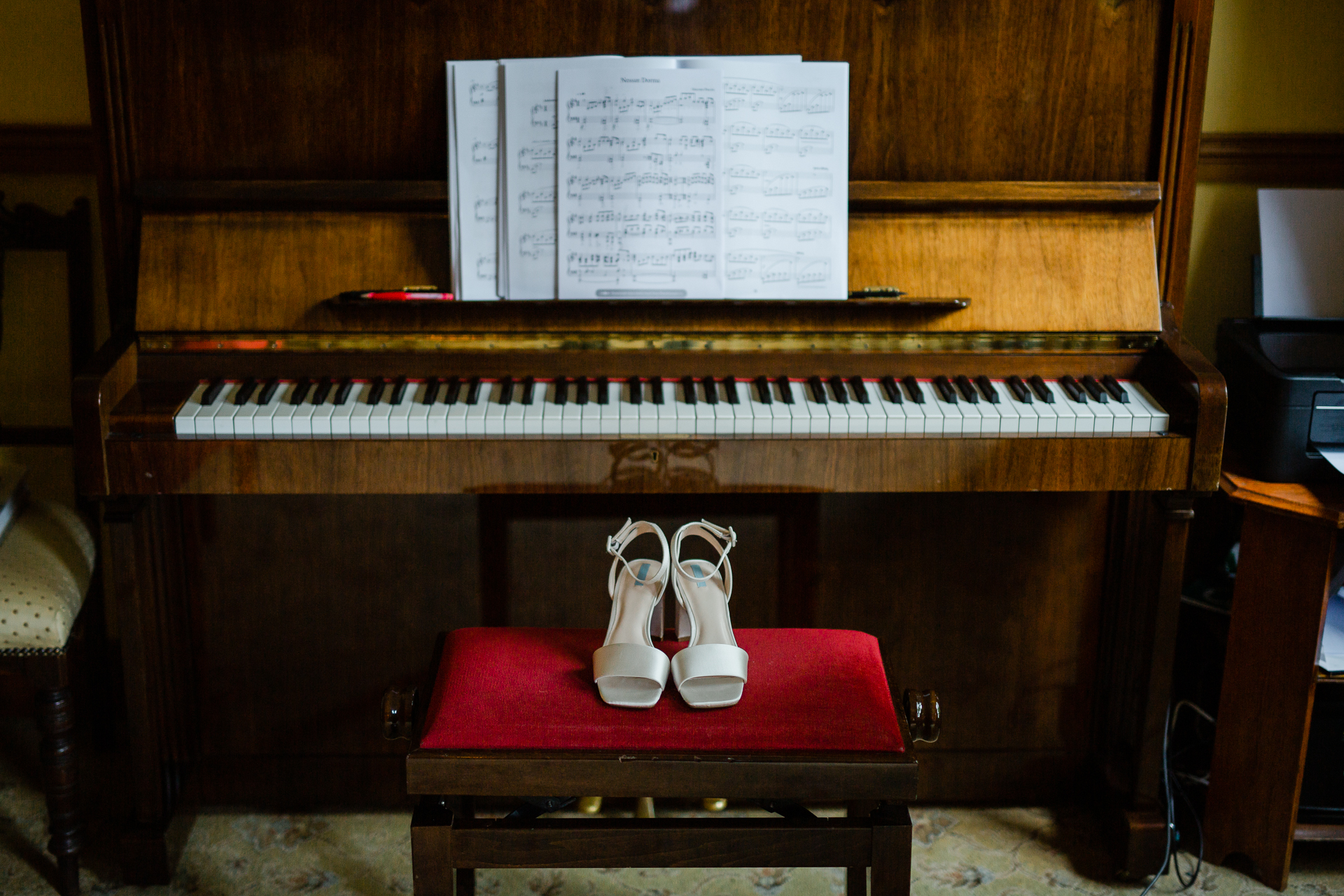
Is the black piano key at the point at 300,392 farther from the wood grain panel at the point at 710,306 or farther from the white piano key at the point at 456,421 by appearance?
the white piano key at the point at 456,421

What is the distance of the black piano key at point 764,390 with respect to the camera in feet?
5.67

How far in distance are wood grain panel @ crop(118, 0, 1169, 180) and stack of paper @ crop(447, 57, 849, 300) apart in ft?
0.27

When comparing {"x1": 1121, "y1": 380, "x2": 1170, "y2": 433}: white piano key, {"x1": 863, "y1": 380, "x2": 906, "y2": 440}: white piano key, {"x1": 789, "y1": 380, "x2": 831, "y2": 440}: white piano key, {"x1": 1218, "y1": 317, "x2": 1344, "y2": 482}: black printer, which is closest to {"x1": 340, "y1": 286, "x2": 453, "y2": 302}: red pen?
{"x1": 789, "y1": 380, "x2": 831, "y2": 440}: white piano key

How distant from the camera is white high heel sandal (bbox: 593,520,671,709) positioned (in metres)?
1.37

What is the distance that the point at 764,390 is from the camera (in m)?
1.76

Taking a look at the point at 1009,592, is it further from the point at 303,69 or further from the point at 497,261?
the point at 303,69

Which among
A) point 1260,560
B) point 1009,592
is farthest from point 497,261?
point 1260,560

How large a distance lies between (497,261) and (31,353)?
1.16 meters

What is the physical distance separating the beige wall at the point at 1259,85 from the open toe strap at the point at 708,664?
150 cm

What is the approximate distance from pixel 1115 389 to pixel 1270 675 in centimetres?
57

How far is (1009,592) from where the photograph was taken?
6.77ft

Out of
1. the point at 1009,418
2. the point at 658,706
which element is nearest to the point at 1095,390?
the point at 1009,418

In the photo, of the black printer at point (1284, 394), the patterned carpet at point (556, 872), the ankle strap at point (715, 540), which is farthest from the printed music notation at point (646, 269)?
the patterned carpet at point (556, 872)

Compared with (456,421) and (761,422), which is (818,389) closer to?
(761,422)
